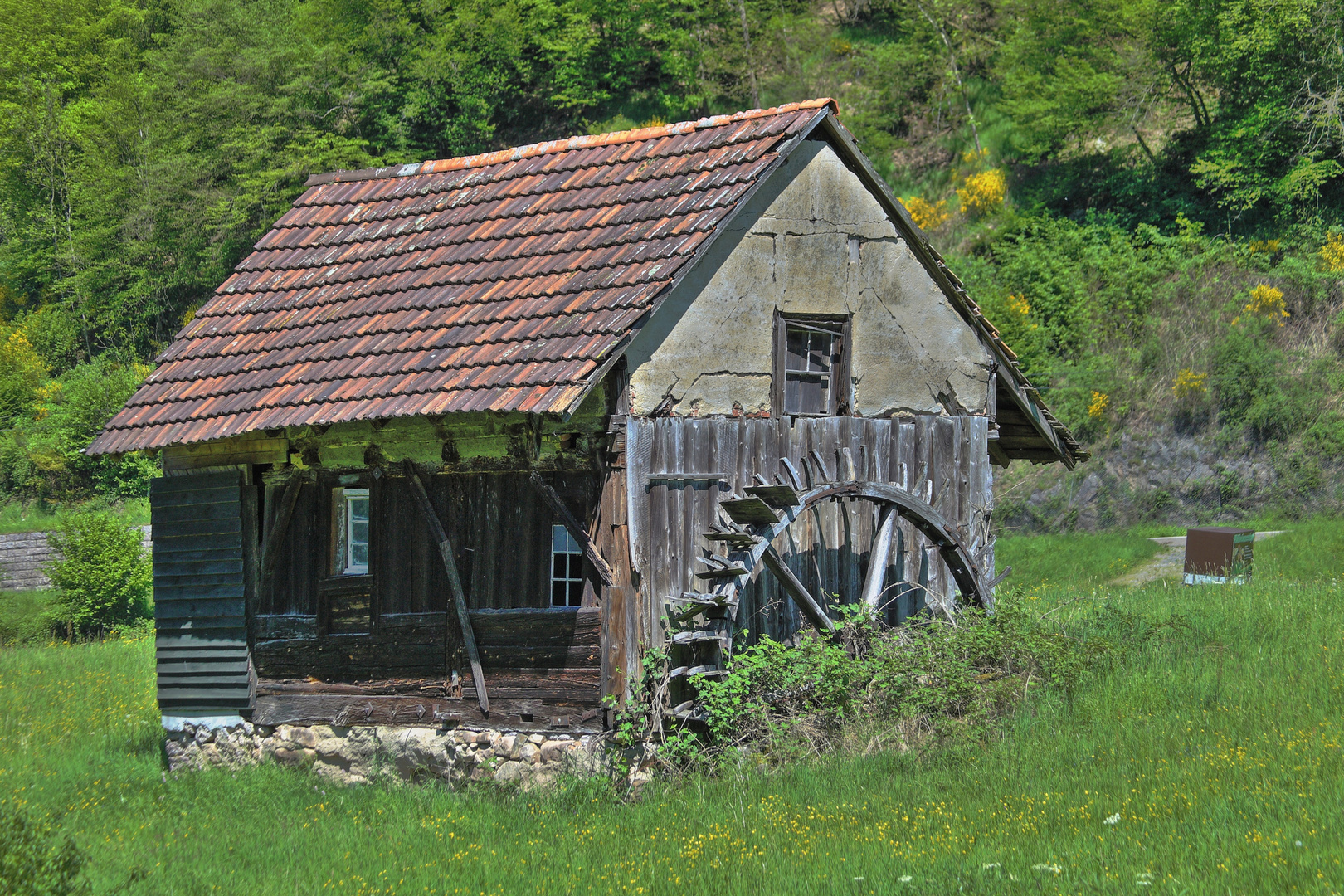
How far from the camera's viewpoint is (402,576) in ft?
37.0

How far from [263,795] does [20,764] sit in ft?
13.2

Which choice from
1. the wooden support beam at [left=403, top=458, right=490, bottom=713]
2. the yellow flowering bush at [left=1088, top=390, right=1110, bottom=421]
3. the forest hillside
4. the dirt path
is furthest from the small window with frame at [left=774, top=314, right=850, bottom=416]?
the yellow flowering bush at [left=1088, top=390, right=1110, bottom=421]

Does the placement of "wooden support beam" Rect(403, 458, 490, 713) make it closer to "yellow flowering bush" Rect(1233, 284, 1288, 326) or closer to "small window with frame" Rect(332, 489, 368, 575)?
"small window with frame" Rect(332, 489, 368, 575)

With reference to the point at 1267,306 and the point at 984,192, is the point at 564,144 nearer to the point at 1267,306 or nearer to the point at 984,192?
the point at 1267,306

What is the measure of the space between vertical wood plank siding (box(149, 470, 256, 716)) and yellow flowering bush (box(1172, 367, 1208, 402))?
18202 millimetres

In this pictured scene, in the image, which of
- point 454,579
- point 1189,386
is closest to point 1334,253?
point 1189,386

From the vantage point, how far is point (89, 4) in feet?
144

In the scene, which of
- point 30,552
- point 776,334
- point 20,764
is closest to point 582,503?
point 776,334

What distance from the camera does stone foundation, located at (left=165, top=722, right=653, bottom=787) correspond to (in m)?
10.2

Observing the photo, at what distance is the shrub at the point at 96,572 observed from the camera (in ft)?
79.0

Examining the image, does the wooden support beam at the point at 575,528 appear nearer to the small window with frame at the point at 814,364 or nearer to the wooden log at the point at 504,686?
the wooden log at the point at 504,686

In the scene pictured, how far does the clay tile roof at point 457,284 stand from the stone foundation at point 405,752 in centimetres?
302

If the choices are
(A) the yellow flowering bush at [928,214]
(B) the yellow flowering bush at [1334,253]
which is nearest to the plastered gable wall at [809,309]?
(B) the yellow flowering bush at [1334,253]

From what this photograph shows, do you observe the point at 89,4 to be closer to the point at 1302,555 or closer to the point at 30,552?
the point at 30,552
